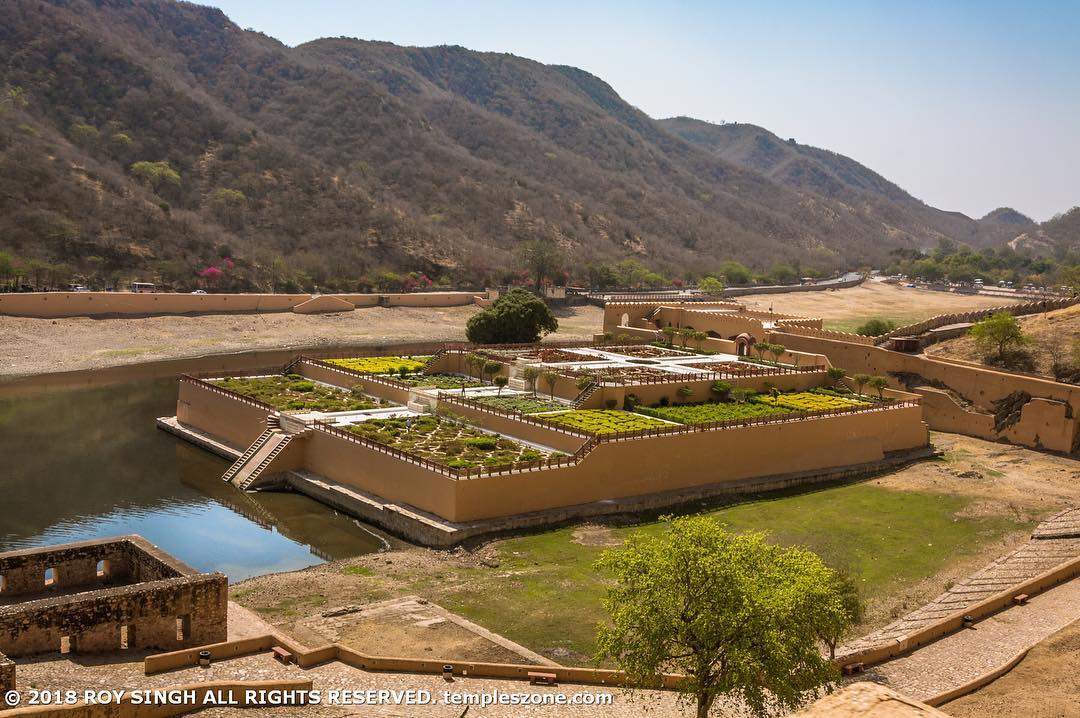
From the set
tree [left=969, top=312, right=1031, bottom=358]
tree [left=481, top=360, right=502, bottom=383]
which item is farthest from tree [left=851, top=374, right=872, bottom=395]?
tree [left=481, top=360, right=502, bottom=383]

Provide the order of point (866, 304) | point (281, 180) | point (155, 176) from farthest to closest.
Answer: point (281, 180), point (866, 304), point (155, 176)

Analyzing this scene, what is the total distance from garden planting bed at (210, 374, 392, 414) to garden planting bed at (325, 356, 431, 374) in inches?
63.7

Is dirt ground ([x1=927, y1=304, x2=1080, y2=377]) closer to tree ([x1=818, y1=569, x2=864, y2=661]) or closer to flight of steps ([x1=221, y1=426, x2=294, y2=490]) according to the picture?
tree ([x1=818, y1=569, x2=864, y2=661])

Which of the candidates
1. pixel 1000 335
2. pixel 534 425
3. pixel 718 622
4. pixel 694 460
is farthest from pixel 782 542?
pixel 1000 335

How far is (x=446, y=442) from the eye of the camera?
90.8 feet

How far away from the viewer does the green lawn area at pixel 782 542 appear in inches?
720

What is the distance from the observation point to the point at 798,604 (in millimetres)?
13711

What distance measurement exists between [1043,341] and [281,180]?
65.8 meters

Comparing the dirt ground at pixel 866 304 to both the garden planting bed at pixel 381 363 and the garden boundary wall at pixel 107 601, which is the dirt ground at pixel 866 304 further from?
the garden boundary wall at pixel 107 601

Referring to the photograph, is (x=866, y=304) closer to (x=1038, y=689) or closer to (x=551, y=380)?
(x=551, y=380)

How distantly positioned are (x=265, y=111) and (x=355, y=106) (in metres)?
→ 10.9

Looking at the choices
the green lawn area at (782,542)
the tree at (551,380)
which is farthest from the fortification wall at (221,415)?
the green lawn area at (782,542)

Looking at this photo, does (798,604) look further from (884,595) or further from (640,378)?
(640,378)

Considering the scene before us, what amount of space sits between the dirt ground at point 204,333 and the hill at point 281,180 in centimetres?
872
